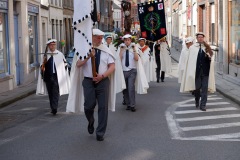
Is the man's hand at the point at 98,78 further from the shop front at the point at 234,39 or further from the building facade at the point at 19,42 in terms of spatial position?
the shop front at the point at 234,39

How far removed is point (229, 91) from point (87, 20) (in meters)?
8.65

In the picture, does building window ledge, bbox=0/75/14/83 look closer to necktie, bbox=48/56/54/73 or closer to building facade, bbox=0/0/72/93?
building facade, bbox=0/0/72/93

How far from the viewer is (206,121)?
36.3ft

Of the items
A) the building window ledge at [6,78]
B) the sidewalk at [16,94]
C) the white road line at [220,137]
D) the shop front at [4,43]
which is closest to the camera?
the white road line at [220,137]

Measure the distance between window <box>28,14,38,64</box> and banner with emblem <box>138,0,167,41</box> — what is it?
16.3 ft

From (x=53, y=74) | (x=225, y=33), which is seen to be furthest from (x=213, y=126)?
(x=225, y=33)

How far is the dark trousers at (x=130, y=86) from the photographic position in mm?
12766

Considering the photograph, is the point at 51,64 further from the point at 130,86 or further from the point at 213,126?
the point at 213,126

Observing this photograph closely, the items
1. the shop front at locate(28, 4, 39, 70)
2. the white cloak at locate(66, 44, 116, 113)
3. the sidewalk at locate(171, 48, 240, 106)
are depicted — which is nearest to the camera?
the white cloak at locate(66, 44, 116, 113)

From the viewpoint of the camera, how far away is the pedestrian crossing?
948 centimetres

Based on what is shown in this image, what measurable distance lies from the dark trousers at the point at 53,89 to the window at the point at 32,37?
1074 centimetres

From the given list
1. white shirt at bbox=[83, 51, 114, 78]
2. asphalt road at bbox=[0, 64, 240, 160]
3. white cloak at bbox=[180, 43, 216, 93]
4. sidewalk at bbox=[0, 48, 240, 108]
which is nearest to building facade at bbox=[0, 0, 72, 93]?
sidewalk at bbox=[0, 48, 240, 108]

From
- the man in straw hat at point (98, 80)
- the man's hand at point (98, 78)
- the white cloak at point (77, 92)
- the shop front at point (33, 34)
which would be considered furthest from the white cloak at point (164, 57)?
the man's hand at point (98, 78)

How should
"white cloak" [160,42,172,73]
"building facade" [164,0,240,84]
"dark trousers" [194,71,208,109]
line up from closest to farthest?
"dark trousers" [194,71,208,109]
"building facade" [164,0,240,84]
"white cloak" [160,42,172,73]
